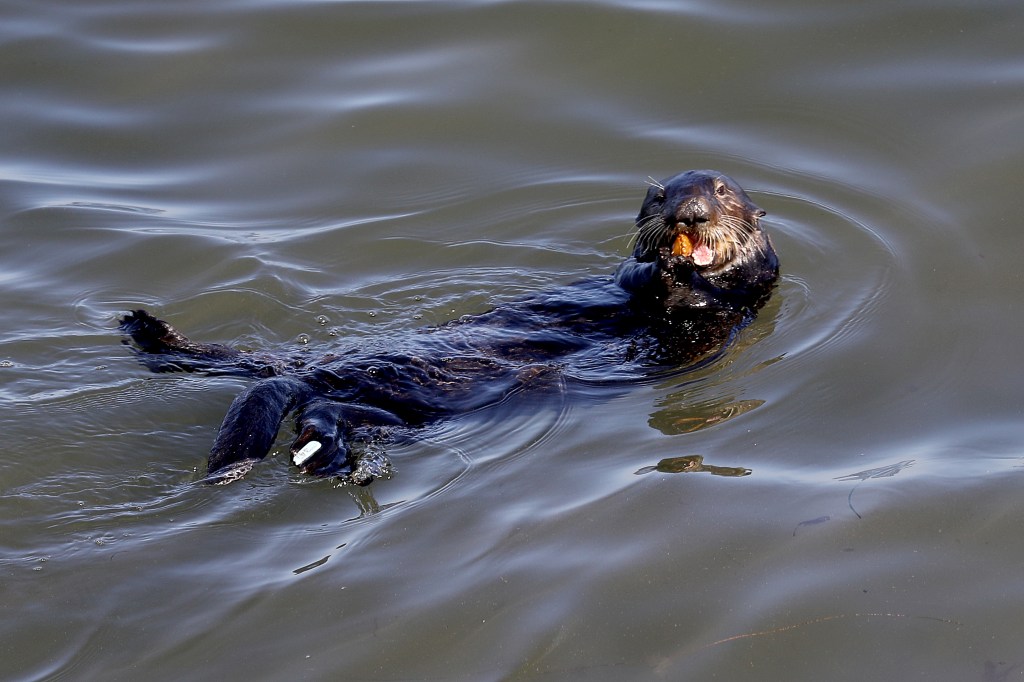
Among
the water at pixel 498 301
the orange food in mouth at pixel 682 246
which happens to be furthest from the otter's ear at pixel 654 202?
the water at pixel 498 301

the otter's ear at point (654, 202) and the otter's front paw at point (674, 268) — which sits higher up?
the otter's ear at point (654, 202)

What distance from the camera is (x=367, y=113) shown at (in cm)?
767

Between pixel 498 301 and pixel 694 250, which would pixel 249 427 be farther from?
pixel 694 250

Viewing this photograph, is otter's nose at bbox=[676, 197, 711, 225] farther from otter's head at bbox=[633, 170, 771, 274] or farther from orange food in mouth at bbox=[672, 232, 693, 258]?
orange food in mouth at bbox=[672, 232, 693, 258]

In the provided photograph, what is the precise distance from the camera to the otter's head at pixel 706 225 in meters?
5.22

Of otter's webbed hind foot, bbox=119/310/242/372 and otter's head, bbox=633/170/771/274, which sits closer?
otter's webbed hind foot, bbox=119/310/242/372

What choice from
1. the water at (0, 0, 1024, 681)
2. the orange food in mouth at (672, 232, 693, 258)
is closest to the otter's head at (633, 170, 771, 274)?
the orange food in mouth at (672, 232, 693, 258)

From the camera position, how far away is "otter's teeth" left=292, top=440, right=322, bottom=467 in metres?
4.08

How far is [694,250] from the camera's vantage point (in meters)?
5.37

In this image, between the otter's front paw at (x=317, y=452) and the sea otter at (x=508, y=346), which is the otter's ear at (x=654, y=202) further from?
the otter's front paw at (x=317, y=452)

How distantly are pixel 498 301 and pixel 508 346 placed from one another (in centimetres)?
89

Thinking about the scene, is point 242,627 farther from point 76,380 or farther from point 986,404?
point 986,404

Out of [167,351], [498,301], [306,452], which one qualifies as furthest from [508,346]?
[167,351]

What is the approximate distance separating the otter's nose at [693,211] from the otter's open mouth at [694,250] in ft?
0.59
